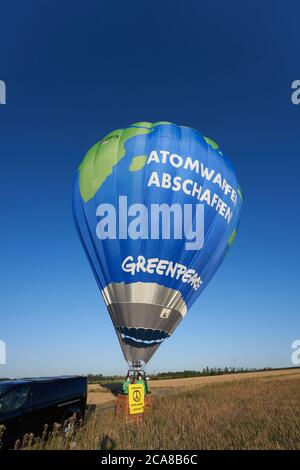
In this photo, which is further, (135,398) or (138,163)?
(138,163)

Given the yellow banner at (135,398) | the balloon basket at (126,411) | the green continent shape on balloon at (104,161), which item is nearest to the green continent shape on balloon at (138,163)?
the green continent shape on balloon at (104,161)

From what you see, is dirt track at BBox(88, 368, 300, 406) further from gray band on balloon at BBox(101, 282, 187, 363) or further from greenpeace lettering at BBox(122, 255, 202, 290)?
greenpeace lettering at BBox(122, 255, 202, 290)

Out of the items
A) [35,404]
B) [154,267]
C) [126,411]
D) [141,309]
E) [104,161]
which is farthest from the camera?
[104,161]

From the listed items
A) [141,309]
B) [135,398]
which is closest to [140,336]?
[141,309]

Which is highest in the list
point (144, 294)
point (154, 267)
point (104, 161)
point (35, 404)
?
point (104, 161)

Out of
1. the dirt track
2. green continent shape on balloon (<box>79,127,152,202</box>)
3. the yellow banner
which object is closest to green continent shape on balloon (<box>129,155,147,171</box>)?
A: green continent shape on balloon (<box>79,127,152,202</box>)

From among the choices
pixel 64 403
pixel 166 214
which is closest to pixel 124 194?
pixel 166 214

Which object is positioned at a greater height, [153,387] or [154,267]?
[154,267]

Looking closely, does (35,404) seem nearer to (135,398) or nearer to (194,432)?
(135,398)
